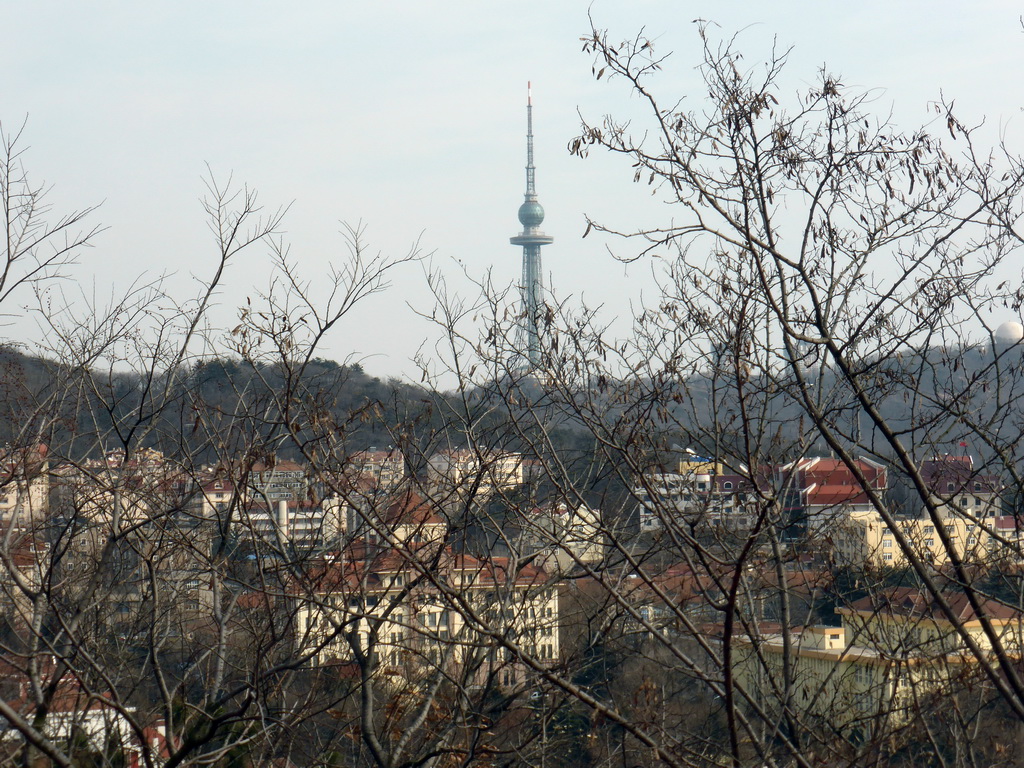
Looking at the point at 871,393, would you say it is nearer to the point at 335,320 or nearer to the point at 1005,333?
the point at 1005,333

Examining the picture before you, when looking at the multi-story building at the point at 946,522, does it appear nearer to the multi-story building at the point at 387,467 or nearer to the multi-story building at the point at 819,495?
the multi-story building at the point at 819,495

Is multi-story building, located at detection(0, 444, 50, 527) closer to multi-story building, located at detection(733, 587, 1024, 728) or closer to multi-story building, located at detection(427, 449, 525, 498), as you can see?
multi-story building, located at detection(427, 449, 525, 498)

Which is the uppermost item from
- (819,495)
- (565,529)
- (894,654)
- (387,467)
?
(387,467)

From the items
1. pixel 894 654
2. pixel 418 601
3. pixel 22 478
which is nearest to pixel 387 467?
pixel 418 601

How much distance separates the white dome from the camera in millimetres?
5031

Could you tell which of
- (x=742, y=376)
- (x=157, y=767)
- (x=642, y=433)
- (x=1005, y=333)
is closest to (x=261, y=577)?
(x=157, y=767)

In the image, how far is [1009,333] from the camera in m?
5.21

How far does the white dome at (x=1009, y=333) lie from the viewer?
503 centimetres

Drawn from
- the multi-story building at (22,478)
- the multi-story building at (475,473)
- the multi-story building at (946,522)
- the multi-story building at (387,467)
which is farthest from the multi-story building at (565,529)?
the multi-story building at (22,478)

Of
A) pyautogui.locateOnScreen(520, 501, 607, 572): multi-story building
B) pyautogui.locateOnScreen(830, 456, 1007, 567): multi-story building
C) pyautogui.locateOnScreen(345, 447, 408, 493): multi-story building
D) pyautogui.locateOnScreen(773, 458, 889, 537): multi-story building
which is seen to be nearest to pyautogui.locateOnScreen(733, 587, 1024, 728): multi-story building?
pyautogui.locateOnScreen(830, 456, 1007, 567): multi-story building

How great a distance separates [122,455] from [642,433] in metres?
3.29

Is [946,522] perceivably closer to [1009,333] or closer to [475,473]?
[1009,333]

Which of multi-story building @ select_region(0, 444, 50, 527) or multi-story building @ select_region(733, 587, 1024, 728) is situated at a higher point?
multi-story building @ select_region(0, 444, 50, 527)

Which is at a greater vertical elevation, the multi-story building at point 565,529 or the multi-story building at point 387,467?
the multi-story building at point 387,467
